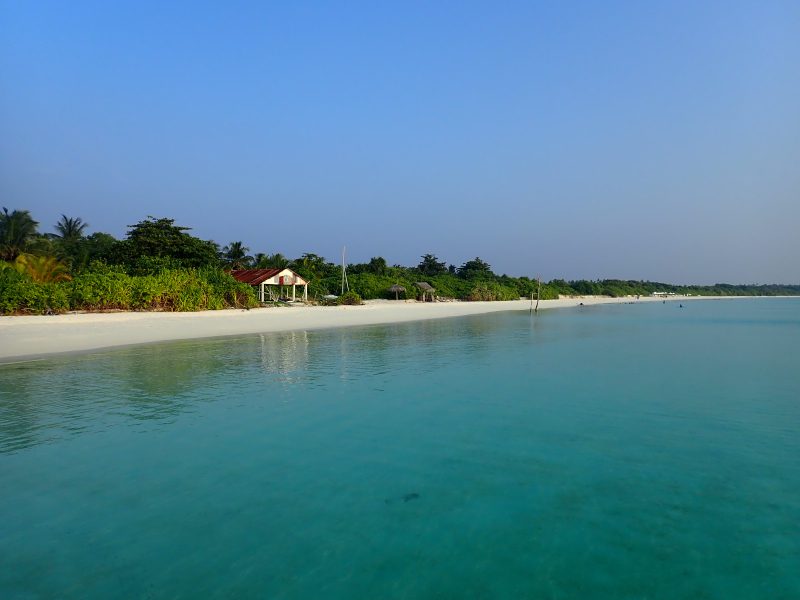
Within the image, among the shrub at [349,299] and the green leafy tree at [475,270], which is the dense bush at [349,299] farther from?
the green leafy tree at [475,270]

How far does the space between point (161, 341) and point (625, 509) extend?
19832 millimetres

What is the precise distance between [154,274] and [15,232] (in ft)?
49.2

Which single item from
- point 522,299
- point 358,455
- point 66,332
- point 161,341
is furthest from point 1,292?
point 522,299

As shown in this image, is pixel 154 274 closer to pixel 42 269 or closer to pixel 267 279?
pixel 42 269

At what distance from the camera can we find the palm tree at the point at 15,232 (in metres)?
36.1

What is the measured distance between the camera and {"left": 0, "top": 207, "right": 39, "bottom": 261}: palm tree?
3612 cm

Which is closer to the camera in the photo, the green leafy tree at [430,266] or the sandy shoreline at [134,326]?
the sandy shoreline at [134,326]

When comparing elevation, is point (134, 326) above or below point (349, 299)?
below

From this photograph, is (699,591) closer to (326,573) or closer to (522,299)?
(326,573)

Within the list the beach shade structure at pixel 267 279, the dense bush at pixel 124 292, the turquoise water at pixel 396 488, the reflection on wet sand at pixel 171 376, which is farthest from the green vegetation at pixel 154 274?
the turquoise water at pixel 396 488

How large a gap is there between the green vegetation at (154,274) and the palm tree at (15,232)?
A: 69 mm

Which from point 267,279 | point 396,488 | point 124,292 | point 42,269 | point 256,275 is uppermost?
point 256,275

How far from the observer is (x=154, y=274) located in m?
31.8

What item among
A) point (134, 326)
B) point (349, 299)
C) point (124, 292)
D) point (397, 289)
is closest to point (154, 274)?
point (124, 292)
